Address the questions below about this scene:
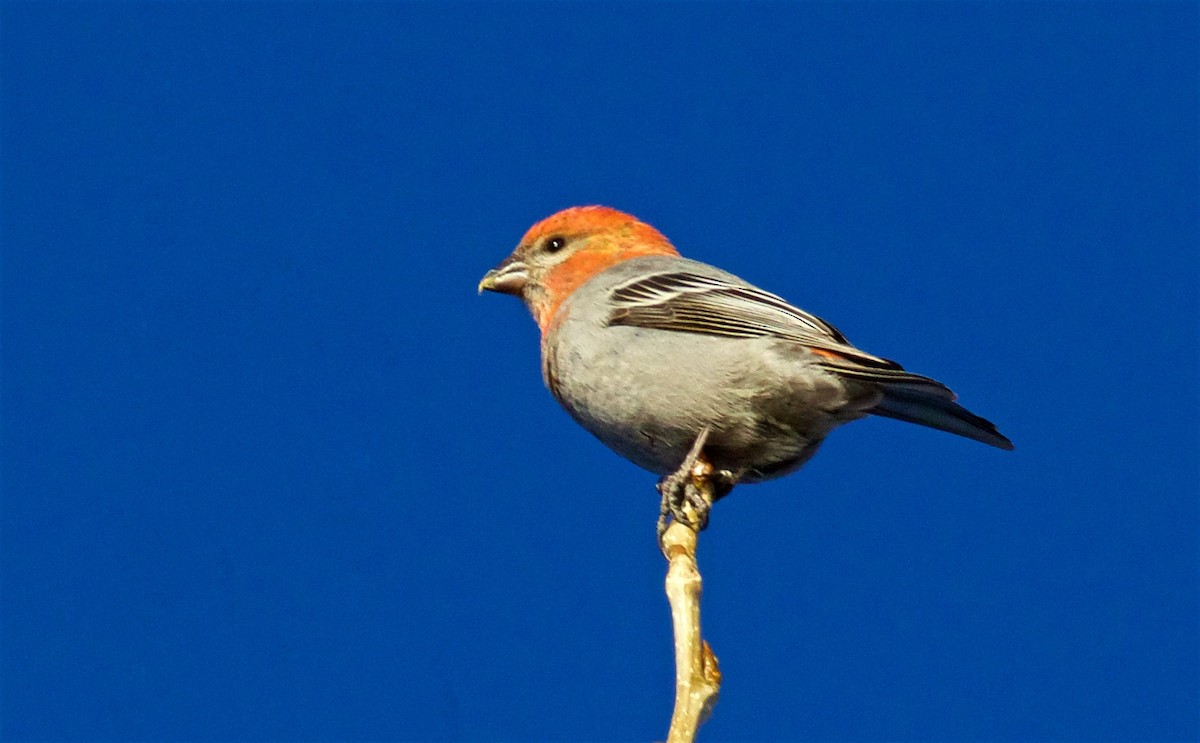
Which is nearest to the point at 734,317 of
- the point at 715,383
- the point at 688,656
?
the point at 715,383

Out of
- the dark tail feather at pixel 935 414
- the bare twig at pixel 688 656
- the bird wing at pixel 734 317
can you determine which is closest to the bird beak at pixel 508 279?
the bird wing at pixel 734 317

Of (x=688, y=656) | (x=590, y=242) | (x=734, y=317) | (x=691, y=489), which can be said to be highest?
(x=590, y=242)

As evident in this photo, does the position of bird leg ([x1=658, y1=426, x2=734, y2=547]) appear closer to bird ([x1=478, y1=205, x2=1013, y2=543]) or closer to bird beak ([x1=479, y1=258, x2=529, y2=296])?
bird ([x1=478, y1=205, x2=1013, y2=543])

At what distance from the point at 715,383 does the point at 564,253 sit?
2240mm

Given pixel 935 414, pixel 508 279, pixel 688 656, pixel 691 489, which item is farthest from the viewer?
pixel 508 279

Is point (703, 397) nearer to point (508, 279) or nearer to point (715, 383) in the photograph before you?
point (715, 383)

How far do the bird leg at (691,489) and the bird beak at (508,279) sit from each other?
224cm

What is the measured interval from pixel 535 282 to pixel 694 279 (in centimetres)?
141

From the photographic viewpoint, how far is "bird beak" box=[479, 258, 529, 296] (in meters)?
9.17

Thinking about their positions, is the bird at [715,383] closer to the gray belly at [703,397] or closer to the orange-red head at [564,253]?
the gray belly at [703,397]

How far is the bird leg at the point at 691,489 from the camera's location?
7.04 m

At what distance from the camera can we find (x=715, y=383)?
7383 mm

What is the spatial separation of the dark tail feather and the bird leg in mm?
1093

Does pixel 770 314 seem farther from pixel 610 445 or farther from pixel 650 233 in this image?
pixel 650 233
